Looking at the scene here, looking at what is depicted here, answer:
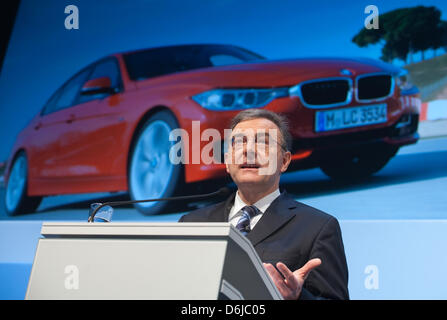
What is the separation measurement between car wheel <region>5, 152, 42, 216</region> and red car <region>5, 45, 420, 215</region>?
0.33 meters

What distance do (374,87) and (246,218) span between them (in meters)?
1.80

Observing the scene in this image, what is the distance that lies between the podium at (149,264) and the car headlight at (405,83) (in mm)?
2288

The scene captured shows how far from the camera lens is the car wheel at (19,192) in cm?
384

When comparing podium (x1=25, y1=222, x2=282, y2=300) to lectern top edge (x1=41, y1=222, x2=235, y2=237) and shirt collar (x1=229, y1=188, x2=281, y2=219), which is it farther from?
shirt collar (x1=229, y1=188, x2=281, y2=219)

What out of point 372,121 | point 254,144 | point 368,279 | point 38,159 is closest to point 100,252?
point 254,144

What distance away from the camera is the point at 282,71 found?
3023 millimetres

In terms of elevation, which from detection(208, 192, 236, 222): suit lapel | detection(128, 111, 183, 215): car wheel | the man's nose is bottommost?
detection(128, 111, 183, 215): car wheel

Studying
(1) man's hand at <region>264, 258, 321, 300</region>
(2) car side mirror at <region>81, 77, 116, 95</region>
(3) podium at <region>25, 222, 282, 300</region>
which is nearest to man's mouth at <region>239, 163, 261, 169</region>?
(1) man's hand at <region>264, 258, 321, 300</region>

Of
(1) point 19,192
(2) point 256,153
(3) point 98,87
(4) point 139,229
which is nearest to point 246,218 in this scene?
(2) point 256,153

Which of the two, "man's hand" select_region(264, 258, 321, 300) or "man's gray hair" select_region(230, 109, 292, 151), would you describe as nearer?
"man's hand" select_region(264, 258, 321, 300)

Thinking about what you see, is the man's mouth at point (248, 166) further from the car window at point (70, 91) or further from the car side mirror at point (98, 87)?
the car window at point (70, 91)

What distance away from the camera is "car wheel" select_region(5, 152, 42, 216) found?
3.84 m

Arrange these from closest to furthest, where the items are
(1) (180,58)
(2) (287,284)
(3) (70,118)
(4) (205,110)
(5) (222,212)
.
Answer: (2) (287,284)
(5) (222,212)
(4) (205,110)
(1) (180,58)
(3) (70,118)

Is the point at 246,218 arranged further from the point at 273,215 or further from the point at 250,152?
the point at 250,152
